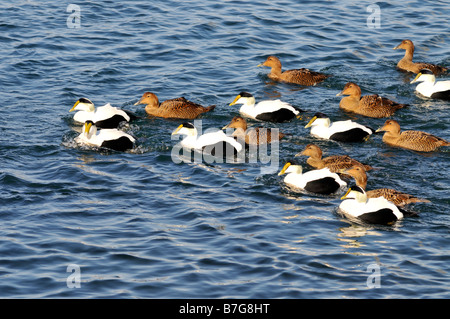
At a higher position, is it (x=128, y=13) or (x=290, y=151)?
(x=128, y=13)

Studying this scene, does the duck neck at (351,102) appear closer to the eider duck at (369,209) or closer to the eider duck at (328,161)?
the eider duck at (328,161)

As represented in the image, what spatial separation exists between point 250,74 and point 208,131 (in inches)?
133

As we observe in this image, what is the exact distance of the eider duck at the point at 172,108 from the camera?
13.7 m

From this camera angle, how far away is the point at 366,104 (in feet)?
46.5

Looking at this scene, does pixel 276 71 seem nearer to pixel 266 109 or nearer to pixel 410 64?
pixel 266 109

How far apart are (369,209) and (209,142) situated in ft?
→ 11.0

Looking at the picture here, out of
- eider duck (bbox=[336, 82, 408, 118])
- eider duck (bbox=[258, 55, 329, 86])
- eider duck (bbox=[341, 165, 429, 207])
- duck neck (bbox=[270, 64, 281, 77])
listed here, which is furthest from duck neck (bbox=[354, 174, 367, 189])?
duck neck (bbox=[270, 64, 281, 77])

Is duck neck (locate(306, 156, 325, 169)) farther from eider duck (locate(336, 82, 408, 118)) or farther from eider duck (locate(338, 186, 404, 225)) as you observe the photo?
eider duck (locate(336, 82, 408, 118))

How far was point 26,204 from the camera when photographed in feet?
33.6

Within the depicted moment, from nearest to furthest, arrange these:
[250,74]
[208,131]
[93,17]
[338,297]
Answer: [338,297]
[208,131]
[250,74]
[93,17]

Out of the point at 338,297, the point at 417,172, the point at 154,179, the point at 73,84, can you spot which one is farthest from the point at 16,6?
the point at 338,297

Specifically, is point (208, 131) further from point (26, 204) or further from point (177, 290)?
point (177, 290)

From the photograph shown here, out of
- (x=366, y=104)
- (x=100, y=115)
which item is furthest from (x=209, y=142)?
(x=366, y=104)

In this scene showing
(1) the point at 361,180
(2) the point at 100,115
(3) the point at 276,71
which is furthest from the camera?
(3) the point at 276,71
